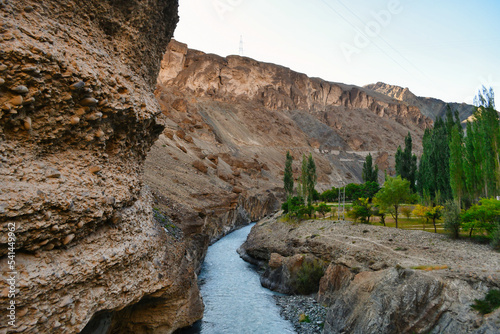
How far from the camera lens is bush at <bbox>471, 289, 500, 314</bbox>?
967cm

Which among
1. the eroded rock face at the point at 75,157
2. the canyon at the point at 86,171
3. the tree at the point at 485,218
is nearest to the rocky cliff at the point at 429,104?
the tree at the point at 485,218

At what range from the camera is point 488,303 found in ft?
32.3

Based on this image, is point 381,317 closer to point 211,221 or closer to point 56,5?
point 56,5

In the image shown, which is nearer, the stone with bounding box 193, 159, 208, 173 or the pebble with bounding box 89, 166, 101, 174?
the pebble with bounding box 89, 166, 101, 174

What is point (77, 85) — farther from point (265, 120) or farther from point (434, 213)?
point (265, 120)

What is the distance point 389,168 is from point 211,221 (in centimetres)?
9085

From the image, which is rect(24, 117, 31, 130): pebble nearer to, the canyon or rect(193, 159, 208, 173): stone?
the canyon

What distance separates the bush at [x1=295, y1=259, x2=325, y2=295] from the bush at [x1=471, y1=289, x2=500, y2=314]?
10.5 meters

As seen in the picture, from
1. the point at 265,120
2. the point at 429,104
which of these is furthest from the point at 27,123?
the point at 429,104

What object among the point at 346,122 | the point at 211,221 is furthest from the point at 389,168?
the point at 211,221

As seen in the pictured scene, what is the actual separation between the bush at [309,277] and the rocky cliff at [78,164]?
Answer: 1102 centimetres

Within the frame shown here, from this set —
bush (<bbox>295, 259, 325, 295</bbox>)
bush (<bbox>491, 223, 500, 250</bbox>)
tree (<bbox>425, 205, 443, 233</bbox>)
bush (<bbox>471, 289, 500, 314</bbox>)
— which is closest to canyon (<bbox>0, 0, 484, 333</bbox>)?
bush (<bbox>295, 259, 325, 295</bbox>)

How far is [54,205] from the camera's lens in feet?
20.5

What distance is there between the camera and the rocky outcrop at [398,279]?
10570mm
